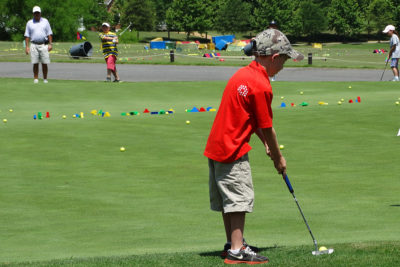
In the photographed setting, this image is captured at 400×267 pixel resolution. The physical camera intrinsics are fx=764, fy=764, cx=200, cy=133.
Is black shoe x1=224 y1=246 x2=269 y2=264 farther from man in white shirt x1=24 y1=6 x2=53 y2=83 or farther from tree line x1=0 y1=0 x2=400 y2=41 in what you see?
tree line x1=0 y1=0 x2=400 y2=41

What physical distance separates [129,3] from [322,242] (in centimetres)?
10227

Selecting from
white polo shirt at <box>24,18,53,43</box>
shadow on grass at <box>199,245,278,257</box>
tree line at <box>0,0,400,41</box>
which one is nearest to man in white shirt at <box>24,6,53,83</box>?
white polo shirt at <box>24,18,53,43</box>

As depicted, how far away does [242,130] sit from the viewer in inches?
250

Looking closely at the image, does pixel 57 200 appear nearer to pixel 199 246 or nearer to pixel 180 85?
pixel 199 246

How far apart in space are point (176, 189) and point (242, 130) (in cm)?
418

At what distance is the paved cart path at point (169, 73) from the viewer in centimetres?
3566

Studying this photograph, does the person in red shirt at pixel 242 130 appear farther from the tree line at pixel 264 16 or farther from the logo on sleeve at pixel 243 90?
the tree line at pixel 264 16

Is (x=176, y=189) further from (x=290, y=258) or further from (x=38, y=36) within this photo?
(x=38, y=36)

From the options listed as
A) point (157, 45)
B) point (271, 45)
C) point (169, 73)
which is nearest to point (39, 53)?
point (169, 73)

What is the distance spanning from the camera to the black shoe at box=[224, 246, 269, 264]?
20.7ft

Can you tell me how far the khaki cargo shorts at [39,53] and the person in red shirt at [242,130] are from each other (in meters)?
20.0

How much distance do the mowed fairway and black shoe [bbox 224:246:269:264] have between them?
0.11 meters

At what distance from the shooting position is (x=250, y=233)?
8062 mm

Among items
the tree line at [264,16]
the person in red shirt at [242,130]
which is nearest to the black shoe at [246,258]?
the person in red shirt at [242,130]
